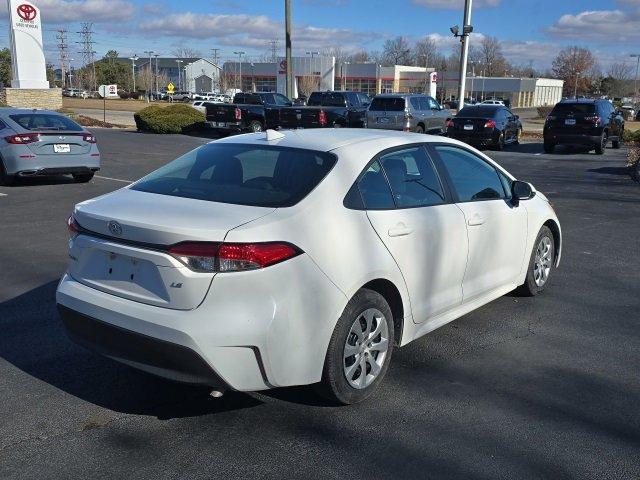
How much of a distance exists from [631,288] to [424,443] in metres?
3.95

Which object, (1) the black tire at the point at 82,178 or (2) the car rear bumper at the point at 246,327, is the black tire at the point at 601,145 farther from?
(2) the car rear bumper at the point at 246,327

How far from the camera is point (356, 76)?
102625mm

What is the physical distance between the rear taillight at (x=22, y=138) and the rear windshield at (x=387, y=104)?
557 inches

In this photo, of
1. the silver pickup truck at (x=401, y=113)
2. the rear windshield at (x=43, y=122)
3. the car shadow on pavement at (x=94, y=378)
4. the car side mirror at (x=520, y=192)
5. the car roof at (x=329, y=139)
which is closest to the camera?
the car shadow on pavement at (x=94, y=378)

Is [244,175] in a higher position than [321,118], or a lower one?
higher

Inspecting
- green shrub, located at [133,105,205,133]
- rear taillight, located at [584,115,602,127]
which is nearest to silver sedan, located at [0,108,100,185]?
rear taillight, located at [584,115,602,127]

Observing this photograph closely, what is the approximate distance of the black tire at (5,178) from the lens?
12.3 m

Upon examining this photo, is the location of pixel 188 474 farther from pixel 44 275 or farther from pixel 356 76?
pixel 356 76

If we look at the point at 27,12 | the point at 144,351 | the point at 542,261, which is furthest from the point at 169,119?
the point at 144,351

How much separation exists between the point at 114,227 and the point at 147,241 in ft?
0.90

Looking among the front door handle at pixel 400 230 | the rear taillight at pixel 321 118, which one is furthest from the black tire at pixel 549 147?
the front door handle at pixel 400 230

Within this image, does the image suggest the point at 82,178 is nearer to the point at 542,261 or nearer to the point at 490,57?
the point at 542,261

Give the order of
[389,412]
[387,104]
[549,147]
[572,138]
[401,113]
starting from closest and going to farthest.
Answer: [389,412] < [572,138] < [549,147] < [401,113] < [387,104]

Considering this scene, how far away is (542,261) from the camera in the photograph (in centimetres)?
612
